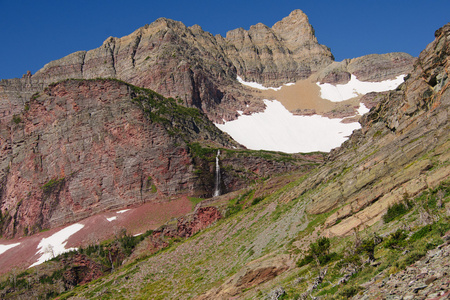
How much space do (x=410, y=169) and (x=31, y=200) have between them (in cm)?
10181

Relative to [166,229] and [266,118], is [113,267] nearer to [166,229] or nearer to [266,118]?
[166,229]

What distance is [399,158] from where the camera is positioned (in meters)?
30.4

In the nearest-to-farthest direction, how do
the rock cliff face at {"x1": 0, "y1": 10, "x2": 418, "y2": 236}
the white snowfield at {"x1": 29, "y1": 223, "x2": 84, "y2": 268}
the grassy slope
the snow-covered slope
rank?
the grassy slope
the white snowfield at {"x1": 29, "y1": 223, "x2": 84, "y2": 268}
the rock cliff face at {"x1": 0, "y1": 10, "x2": 418, "y2": 236}
the snow-covered slope

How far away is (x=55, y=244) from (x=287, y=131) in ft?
365

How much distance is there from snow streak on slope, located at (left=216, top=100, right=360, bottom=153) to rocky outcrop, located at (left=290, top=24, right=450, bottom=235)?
366 ft

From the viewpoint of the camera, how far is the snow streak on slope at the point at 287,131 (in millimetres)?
159000

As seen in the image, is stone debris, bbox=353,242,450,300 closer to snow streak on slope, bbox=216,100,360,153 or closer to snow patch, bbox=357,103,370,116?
snow streak on slope, bbox=216,100,360,153

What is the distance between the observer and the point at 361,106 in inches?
7215

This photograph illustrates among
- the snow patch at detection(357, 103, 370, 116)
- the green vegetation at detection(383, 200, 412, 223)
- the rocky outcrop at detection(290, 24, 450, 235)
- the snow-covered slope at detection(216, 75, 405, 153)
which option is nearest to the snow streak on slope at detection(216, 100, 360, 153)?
the snow-covered slope at detection(216, 75, 405, 153)

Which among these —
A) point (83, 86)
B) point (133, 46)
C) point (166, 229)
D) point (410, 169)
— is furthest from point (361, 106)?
point (410, 169)

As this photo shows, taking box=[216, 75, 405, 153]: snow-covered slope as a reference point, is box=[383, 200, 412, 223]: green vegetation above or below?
below

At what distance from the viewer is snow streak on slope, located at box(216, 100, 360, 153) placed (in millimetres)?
159000

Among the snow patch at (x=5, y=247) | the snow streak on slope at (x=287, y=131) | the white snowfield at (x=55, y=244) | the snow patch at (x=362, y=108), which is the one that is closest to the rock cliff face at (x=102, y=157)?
the white snowfield at (x=55, y=244)

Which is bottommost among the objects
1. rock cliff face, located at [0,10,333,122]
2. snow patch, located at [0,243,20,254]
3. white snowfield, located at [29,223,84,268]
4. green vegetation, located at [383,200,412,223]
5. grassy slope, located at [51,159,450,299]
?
grassy slope, located at [51,159,450,299]
